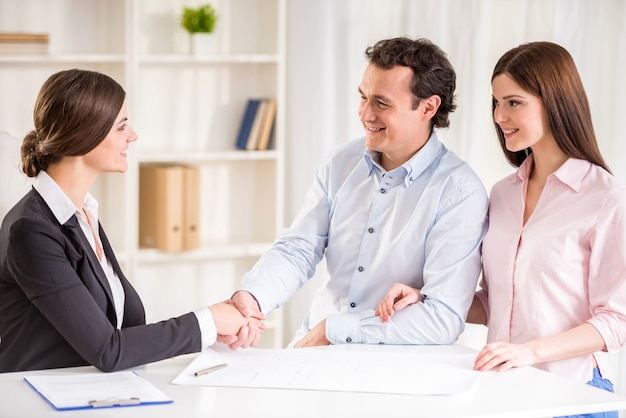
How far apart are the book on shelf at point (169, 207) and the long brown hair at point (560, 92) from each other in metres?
1.99

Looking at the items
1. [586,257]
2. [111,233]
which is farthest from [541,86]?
[111,233]

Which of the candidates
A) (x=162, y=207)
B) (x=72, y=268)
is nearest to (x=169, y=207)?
(x=162, y=207)

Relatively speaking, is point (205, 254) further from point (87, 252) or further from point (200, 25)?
point (87, 252)

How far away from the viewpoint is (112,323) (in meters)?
2.11

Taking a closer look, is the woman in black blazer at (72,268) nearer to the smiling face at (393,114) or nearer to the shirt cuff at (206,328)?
the shirt cuff at (206,328)

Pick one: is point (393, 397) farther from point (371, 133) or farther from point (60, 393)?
point (371, 133)

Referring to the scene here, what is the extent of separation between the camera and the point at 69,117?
208 centimetres

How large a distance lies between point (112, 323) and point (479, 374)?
80cm

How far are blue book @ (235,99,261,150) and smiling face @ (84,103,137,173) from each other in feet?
6.59

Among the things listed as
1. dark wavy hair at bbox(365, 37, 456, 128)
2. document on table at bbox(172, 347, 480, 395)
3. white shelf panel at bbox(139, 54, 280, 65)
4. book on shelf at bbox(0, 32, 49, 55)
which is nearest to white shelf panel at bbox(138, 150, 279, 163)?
white shelf panel at bbox(139, 54, 280, 65)

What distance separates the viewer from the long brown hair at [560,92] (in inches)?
89.8

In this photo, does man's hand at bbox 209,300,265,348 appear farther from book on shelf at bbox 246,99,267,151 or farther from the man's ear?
book on shelf at bbox 246,99,267,151

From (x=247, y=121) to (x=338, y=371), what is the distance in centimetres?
239

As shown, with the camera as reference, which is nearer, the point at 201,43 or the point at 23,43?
the point at 23,43
